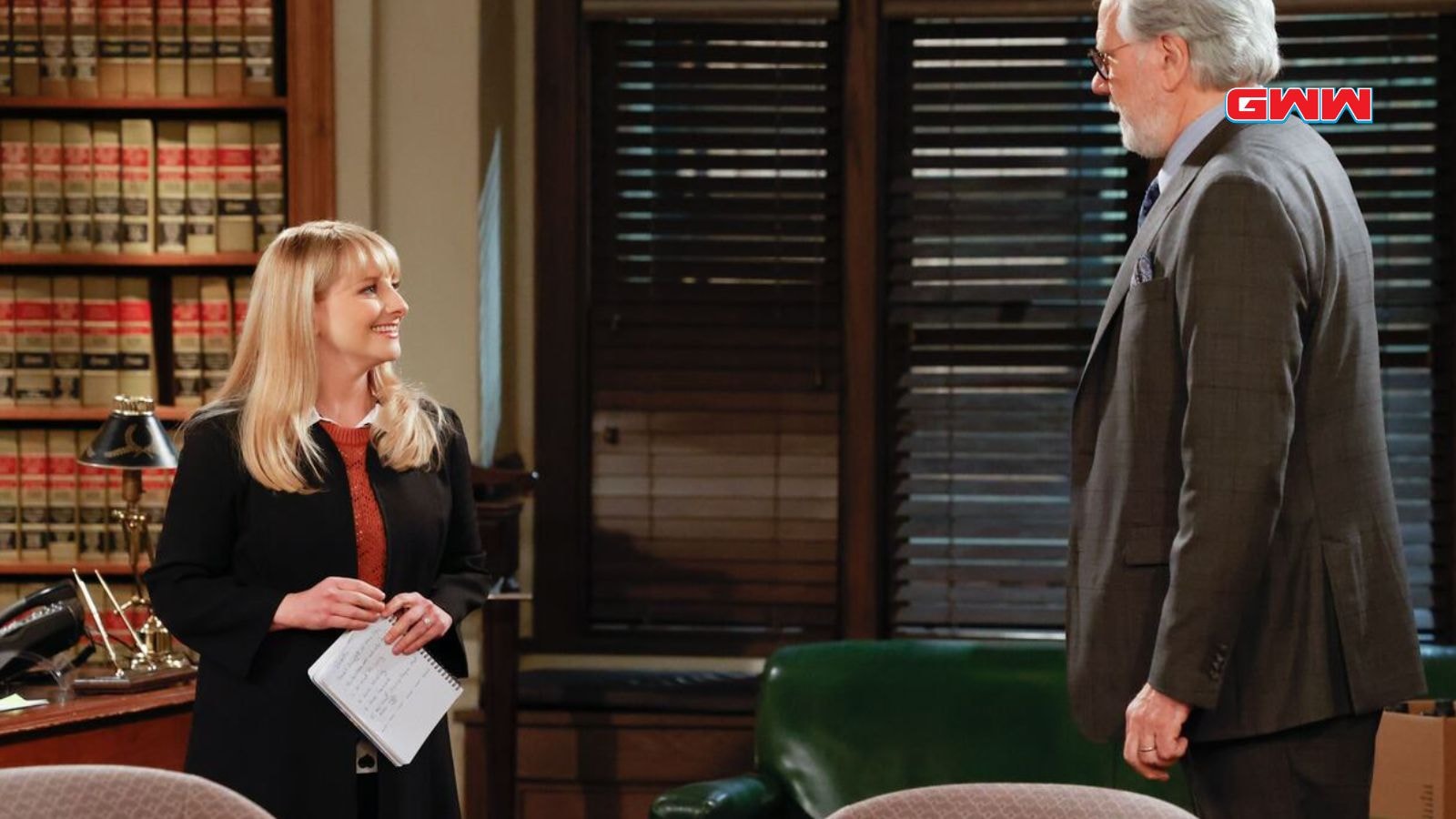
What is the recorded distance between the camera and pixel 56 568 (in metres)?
4.05

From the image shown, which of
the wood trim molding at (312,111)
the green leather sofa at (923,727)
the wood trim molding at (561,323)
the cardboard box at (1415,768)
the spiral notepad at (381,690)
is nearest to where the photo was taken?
the spiral notepad at (381,690)

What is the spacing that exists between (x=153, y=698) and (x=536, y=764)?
1.14 metres

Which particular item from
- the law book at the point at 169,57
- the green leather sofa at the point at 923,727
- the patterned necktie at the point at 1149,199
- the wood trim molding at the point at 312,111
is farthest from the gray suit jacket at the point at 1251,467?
the law book at the point at 169,57

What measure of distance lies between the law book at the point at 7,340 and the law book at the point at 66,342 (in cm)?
10

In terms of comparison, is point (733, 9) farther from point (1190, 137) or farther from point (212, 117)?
point (1190, 137)

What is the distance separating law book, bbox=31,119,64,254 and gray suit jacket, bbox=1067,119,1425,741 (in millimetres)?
3002

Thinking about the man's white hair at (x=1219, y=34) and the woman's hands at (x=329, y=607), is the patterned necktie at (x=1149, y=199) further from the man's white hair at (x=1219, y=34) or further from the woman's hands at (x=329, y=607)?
the woman's hands at (x=329, y=607)

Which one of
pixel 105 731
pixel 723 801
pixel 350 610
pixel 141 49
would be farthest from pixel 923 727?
pixel 141 49

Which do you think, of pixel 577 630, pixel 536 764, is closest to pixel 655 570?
pixel 577 630

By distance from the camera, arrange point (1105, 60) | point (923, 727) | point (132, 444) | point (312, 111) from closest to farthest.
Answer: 1. point (1105, 60)
2. point (132, 444)
3. point (923, 727)
4. point (312, 111)

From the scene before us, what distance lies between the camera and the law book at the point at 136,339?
13.4 feet

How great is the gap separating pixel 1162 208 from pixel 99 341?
9.77ft

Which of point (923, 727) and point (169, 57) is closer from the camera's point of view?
point (923, 727)

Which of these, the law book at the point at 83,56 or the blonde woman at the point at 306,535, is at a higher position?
the law book at the point at 83,56
